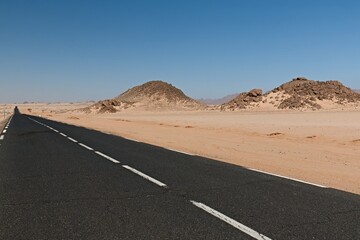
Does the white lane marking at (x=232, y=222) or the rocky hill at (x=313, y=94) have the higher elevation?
the rocky hill at (x=313, y=94)

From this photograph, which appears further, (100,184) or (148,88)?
(148,88)

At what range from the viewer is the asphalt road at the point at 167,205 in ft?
17.5

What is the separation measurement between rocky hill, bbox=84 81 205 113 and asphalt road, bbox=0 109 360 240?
100353mm

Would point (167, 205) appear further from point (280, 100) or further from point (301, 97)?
point (280, 100)

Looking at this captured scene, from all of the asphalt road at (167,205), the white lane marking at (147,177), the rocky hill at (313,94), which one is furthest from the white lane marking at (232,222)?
the rocky hill at (313,94)

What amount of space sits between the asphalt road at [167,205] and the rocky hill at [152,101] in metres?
100

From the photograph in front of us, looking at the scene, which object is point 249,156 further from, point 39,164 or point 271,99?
point 271,99

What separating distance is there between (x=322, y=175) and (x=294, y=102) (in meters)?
74.1

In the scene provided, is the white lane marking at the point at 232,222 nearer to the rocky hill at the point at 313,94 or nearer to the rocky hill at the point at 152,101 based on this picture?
the rocky hill at the point at 313,94

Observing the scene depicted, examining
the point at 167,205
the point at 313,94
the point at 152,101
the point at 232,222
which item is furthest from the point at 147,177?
the point at 152,101

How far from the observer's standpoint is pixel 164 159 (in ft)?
42.3

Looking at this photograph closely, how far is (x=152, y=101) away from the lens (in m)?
124

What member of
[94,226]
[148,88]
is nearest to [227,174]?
[94,226]

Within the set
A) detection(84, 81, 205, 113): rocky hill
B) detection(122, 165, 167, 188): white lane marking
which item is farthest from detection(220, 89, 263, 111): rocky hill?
detection(122, 165, 167, 188): white lane marking
